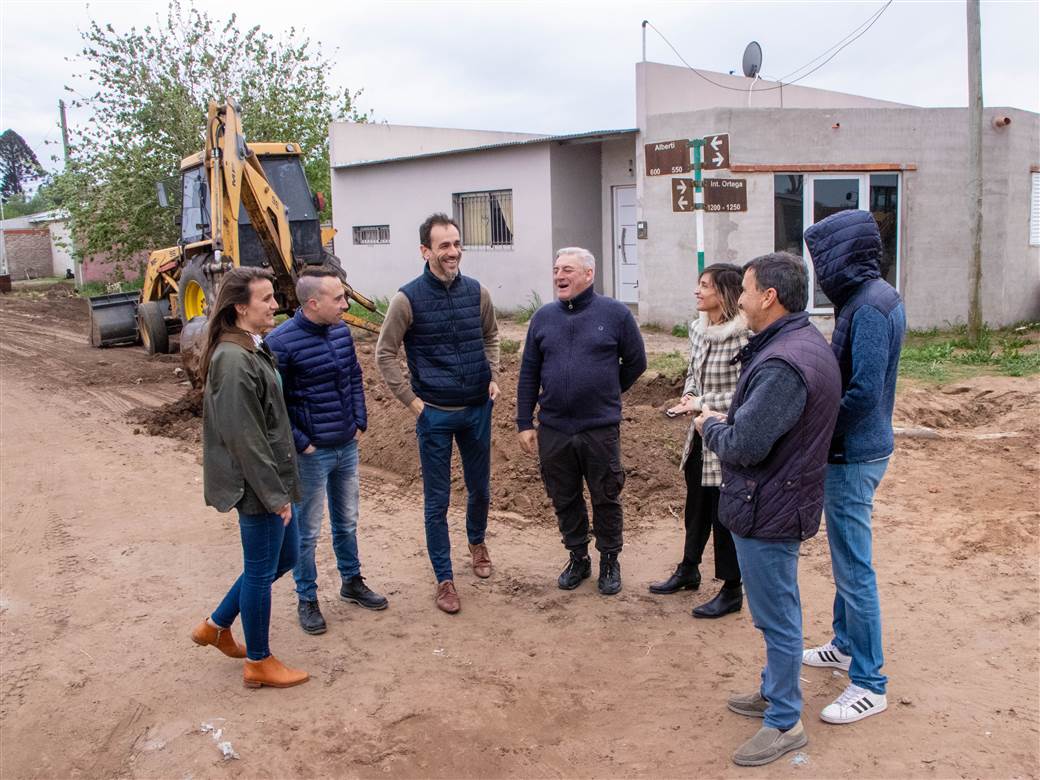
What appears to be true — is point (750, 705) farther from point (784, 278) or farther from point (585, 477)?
point (784, 278)

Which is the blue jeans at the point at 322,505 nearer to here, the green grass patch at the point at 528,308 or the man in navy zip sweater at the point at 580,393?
the man in navy zip sweater at the point at 580,393

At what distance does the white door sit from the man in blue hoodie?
13.0 m

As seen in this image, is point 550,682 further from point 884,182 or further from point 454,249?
point 884,182

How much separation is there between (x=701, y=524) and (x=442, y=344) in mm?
1796

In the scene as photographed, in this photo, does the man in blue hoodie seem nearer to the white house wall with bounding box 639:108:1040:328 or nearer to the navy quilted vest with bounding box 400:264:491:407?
the navy quilted vest with bounding box 400:264:491:407

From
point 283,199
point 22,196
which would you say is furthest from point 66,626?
point 22,196

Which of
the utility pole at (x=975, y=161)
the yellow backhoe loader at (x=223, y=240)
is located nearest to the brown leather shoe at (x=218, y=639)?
the yellow backhoe loader at (x=223, y=240)

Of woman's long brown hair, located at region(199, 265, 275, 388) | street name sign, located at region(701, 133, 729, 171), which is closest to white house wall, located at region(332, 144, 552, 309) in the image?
street name sign, located at region(701, 133, 729, 171)

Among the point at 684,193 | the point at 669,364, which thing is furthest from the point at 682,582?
the point at 669,364

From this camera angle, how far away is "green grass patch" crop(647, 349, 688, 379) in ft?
32.5

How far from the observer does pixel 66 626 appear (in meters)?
5.07

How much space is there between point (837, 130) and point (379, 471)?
378 inches

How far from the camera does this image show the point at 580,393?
489cm

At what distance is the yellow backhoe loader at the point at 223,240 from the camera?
11.6 metres
